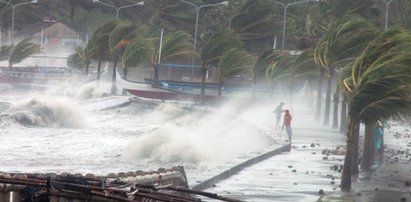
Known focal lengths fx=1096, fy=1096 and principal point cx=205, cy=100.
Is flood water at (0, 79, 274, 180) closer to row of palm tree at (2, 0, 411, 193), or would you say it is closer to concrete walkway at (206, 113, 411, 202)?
concrete walkway at (206, 113, 411, 202)

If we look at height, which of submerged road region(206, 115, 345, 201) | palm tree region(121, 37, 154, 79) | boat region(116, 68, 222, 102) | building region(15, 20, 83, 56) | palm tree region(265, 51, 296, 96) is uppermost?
building region(15, 20, 83, 56)

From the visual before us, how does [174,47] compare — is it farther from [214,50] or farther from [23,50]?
[23,50]

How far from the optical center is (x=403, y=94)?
20.9 metres

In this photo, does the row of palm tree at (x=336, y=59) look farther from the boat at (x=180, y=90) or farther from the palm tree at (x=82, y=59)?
the boat at (x=180, y=90)

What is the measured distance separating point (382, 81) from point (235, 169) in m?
5.26

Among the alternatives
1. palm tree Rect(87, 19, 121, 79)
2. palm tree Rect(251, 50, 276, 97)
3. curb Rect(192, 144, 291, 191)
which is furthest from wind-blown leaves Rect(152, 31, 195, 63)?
curb Rect(192, 144, 291, 191)

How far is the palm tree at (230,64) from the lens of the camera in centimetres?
6150

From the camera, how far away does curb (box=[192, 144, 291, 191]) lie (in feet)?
68.8

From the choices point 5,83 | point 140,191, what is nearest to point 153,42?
point 5,83

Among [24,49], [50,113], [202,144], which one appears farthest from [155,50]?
[202,144]

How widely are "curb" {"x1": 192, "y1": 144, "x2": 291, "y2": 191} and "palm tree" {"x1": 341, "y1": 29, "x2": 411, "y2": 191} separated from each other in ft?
9.78

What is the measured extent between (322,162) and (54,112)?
2751 cm

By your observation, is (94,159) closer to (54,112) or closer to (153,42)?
(54,112)

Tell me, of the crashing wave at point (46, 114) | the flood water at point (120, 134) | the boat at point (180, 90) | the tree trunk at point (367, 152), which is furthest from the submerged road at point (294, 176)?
the boat at point (180, 90)
